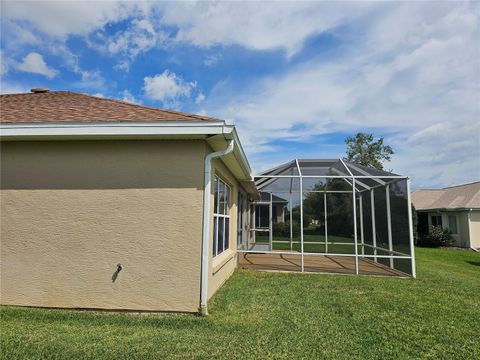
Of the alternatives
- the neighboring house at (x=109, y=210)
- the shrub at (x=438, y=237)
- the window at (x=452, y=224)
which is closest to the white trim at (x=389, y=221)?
the neighboring house at (x=109, y=210)

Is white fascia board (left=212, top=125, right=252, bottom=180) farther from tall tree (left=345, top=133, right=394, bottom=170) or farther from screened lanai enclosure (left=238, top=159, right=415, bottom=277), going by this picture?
tall tree (left=345, top=133, right=394, bottom=170)

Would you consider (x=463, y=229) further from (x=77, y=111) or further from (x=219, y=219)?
(x=77, y=111)

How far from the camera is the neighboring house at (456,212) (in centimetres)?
1920

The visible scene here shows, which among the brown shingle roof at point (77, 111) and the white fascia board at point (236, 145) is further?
the brown shingle roof at point (77, 111)

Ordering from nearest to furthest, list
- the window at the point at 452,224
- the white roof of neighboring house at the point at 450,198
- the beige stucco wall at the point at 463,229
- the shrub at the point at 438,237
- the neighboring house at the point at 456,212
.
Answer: the neighboring house at the point at 456,212
the beige stucco wall at the point at 463,229
the shrub at the point at 438,237
the white roof of neighboring house at the point at 450,198
the window at the point at 452,224

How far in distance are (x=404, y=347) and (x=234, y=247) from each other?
5614mm

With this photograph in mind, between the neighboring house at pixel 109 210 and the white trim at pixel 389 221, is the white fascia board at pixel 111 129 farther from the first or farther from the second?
the white trim at pixel 389 221

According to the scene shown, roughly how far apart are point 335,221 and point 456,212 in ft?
45.0

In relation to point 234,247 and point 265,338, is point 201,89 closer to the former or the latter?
point 234,247

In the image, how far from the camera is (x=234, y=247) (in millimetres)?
8758

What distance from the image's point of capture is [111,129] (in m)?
4.56

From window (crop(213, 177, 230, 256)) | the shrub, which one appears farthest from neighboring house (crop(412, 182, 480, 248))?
window (crop(213, 177, 230, 256))

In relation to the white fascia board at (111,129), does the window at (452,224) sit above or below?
below

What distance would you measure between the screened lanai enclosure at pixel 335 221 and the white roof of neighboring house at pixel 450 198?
1245 cm
